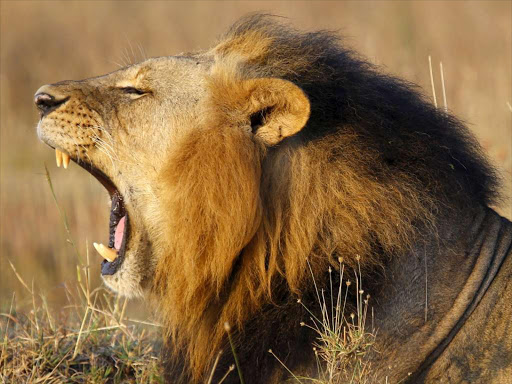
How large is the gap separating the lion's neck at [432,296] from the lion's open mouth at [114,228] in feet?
3.64

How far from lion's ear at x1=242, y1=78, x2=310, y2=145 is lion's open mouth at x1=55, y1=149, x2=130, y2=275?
→ 0.70m

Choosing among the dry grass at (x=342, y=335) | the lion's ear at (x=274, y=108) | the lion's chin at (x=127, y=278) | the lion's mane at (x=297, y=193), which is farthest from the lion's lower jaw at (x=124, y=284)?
the lion's ear at (x=274, y=108)

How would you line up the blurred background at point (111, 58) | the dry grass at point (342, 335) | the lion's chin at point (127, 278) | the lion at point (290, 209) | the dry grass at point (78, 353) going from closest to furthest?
the dry grass at point (342, 335), the lion at point (290, 209), the lion's chin at point (127, 278), the dry grass at point (78, 353), the blurred background at point (111, 58)

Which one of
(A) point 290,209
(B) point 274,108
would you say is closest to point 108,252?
(A) point 290,209

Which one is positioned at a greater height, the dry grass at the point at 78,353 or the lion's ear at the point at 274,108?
the lion's ear at the point at 274,108

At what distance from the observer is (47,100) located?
3881 millimetres

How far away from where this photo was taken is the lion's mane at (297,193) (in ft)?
11.7

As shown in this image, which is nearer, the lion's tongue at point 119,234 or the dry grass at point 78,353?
the lion's tongue at point 119,234

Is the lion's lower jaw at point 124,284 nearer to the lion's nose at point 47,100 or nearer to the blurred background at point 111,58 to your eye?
the lion's nose at point 47,100

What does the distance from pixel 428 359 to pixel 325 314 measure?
435 millimetres

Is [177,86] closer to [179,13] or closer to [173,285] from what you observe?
[173,285]

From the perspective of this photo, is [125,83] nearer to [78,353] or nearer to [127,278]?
[127,278]

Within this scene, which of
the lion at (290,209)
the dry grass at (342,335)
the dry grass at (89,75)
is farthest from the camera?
the dry grass at (89,75)

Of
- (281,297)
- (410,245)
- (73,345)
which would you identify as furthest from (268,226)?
(73,345)
